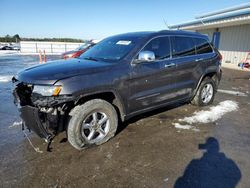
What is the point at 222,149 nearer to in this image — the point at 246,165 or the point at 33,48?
the point at 246,165

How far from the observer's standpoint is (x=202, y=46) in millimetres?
5336

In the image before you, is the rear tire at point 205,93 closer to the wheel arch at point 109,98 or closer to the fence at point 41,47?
the wheel arch at point 109,98

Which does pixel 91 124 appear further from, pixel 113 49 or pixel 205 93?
pixel 205 93

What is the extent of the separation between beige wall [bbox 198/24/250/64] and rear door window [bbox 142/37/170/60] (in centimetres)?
1237

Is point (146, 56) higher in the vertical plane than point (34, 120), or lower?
higher

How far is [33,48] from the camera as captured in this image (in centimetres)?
3400

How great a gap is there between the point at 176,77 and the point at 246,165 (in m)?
2.18

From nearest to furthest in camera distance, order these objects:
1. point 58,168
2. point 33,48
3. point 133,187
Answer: point 133,187, point 58,168, point 33,48

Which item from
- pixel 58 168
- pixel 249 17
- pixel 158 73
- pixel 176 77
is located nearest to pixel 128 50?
pixel 158 73

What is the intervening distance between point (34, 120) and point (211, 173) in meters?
2.59

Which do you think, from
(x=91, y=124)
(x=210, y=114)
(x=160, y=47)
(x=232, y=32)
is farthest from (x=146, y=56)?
(x=232, y=32)

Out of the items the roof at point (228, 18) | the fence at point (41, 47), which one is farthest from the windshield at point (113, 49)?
the fence at point (41, 47)

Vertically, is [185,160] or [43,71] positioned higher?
[43,71]

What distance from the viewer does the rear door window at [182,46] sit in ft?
14.7
